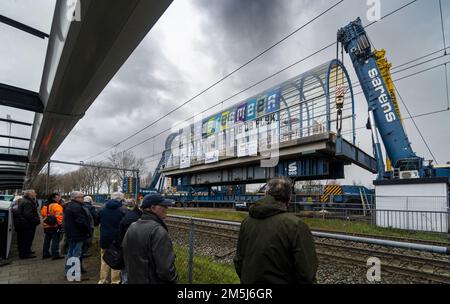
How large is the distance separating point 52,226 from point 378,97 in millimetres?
17067

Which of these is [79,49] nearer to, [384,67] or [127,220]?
[127,220]

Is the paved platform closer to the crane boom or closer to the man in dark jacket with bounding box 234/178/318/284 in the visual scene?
the man in dark jacket with bounding box 234/178/318/284

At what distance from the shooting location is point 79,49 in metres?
3.63

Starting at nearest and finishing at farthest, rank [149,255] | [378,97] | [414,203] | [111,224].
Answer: [149,255], [111,224], [414,203], [378,97]

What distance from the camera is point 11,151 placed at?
10.5 meters

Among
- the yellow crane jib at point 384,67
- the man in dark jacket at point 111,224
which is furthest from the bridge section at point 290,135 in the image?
the man in dark jacket at point 111,224

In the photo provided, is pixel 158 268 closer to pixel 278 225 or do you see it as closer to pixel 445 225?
pixel 278 225

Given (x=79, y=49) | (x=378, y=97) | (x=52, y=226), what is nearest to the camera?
(x=79, y=49)

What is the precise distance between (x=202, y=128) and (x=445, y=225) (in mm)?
18859

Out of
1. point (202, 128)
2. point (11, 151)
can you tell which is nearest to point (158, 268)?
point (11, 151)

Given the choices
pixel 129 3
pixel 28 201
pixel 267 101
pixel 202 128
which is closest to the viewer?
pixel 129 3

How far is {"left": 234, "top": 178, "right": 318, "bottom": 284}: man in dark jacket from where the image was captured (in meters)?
2.02

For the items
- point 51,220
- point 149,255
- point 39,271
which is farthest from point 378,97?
point 39,271
